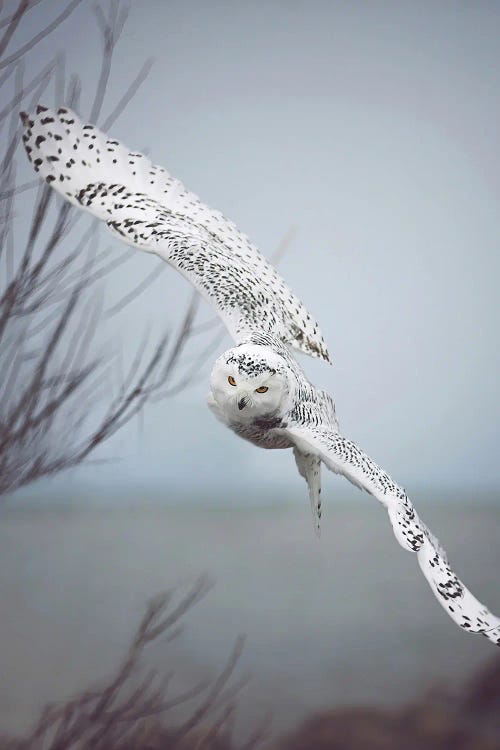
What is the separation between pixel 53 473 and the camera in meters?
1.76

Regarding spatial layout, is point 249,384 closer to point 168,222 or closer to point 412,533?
point 412,533

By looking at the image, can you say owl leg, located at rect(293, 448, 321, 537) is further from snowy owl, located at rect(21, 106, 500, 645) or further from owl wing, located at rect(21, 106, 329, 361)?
owl wing, located at rect(21, 106, 329, 361)

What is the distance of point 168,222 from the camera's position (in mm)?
1735

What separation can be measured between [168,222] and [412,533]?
2.84 feet

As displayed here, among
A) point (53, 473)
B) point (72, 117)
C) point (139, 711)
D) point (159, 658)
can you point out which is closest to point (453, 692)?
point (159, 658)

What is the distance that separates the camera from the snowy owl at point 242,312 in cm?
121

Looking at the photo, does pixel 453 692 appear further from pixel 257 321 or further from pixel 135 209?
pixel 135 209

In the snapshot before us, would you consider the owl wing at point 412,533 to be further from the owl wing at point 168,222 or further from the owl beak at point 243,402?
the owl wing at point 168,222

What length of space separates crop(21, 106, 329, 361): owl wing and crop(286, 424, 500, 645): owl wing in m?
0.34

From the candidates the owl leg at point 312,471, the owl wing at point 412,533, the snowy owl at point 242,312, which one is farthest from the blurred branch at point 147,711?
the owl wing at point 412,533

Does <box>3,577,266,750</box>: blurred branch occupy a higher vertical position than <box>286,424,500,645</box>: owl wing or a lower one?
lower

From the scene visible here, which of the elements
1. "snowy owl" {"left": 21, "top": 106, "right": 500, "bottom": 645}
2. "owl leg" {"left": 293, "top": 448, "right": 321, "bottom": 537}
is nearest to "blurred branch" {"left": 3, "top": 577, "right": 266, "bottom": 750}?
"owl leg" {"left": 293, "top": 448, "right": 321, "bottom": 537}

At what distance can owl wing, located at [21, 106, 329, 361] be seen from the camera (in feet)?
5.21

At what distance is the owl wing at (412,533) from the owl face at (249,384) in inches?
3.6
